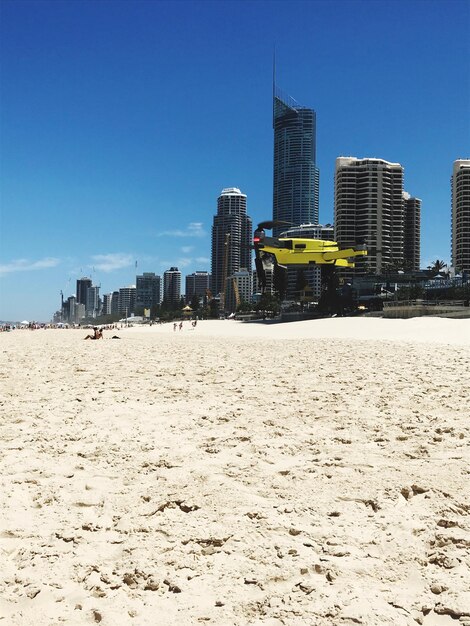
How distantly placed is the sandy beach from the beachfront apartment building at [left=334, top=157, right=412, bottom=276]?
412 feet

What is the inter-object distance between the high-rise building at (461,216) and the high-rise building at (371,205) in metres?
14.1

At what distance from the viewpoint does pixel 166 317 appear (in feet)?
586

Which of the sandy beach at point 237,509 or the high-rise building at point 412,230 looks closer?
the sandy beach at point 237,509

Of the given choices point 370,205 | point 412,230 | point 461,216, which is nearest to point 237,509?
point 370,205

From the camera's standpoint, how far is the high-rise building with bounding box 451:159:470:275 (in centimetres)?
12356

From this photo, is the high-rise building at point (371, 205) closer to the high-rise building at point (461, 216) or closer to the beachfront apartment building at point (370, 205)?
the beachfront apartment building at point (370, 205)

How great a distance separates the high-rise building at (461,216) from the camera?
12356cm

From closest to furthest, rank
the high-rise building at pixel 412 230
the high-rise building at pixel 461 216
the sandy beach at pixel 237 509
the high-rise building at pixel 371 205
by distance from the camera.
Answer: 1. the sandy beach at pixel 237 509
2. the high-rise building at pixel 461 216
3. the high-rise building at pixel 371 205
4. the high-rise building at pixel 412 230

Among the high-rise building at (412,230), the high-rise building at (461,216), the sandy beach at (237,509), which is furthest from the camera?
the high-rise building at (412,230)

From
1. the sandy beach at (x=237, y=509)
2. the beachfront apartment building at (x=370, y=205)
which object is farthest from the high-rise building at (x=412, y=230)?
the sandy beach at (x=237, y=509)

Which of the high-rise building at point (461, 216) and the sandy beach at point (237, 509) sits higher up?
the high-rise building at point (461, 216)

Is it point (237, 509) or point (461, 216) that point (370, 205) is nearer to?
point (461, 216)

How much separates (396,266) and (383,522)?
416 ft

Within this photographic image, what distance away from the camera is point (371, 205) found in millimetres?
129750
